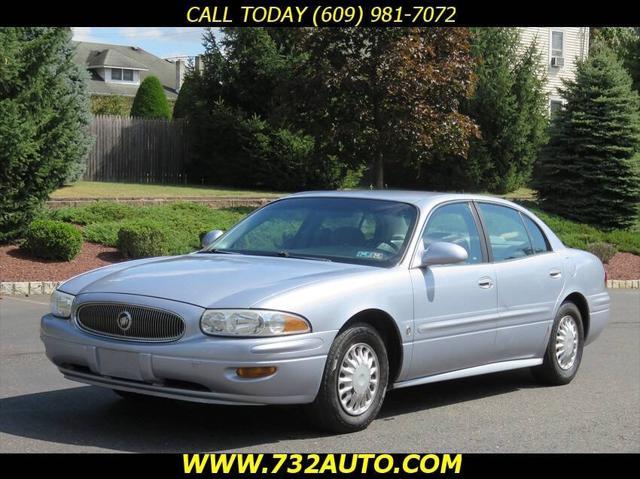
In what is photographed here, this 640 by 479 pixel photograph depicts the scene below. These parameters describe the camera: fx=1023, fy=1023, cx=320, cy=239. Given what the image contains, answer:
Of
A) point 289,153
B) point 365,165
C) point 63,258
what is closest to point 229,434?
point 63,258

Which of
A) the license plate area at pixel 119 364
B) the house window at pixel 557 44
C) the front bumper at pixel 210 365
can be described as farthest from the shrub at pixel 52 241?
the house window at pixel 557 44

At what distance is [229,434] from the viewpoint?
663 cm

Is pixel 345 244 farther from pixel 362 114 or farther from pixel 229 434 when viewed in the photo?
pixel 362 114

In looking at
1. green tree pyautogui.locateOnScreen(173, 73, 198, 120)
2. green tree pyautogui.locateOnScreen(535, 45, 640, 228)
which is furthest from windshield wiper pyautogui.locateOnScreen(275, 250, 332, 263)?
green tree pyautogui.locateOnScreen(173, 73, 198, 120)

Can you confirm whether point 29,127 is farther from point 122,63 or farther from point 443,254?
point 122,63

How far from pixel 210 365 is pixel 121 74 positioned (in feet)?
218

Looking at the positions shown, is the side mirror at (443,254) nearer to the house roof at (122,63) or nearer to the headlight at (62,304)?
the headlight at (62,304)

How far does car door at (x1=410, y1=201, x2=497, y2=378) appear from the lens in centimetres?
729

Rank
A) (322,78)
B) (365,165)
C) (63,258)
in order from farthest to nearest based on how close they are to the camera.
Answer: (365,165)
(322,78)
(63,258)

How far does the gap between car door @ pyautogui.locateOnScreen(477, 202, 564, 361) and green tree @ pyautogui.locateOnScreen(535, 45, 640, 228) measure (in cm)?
1947

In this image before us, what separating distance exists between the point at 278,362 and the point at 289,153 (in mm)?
23719

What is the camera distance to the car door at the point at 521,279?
815 cm

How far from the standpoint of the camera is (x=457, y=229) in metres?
8.09

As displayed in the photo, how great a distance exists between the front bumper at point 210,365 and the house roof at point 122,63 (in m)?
58.1
